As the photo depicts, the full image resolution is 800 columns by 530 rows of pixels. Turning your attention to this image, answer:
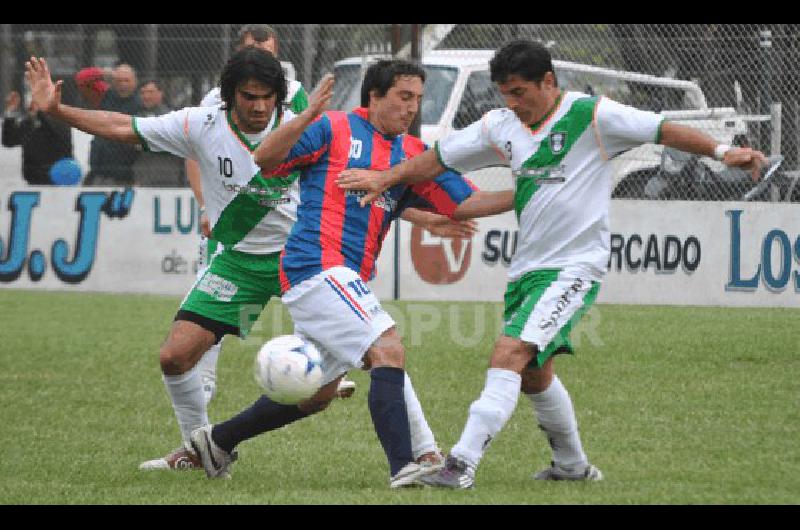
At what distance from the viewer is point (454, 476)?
6.24 metres

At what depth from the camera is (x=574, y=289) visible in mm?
6391

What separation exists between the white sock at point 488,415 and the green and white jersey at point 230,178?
1.63 m

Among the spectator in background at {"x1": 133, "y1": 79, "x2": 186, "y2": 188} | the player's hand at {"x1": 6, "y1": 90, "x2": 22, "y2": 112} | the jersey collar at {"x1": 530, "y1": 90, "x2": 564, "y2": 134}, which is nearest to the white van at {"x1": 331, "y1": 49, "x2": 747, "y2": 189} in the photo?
the spectator in background at {"x1": 133, "y1": 79, "x2": 186, "y2": 188}

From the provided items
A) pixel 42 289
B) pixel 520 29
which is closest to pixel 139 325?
pixel 42 289

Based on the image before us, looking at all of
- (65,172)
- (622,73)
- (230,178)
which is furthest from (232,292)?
(65,172)

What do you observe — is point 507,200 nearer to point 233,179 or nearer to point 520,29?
point 233,179

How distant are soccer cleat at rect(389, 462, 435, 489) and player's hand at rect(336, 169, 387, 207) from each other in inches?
45.3

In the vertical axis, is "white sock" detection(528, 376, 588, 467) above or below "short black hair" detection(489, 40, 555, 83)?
below

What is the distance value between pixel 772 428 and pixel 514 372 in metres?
2.45

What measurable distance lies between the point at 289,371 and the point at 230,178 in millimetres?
1208

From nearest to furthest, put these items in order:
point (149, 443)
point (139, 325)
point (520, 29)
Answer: point (149, 443) < point (139, 325) < point (520, 29)

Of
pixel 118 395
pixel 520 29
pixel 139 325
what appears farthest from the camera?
pixel 520 29

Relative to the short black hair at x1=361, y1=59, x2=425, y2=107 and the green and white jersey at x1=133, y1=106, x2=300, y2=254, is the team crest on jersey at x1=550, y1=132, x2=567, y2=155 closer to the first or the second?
the short black hair at x1=361, y1=59, x2=425, y2=107

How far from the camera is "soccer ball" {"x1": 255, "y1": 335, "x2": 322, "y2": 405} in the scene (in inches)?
256
